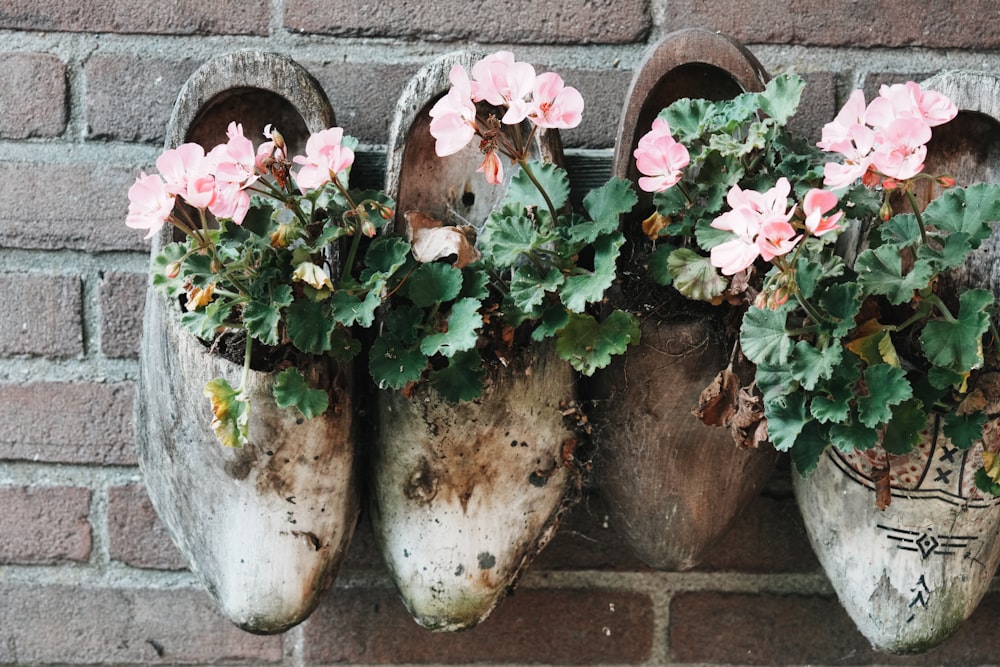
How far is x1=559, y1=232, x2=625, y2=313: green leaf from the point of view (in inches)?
22.7

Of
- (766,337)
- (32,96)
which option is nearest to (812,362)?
(766,337)

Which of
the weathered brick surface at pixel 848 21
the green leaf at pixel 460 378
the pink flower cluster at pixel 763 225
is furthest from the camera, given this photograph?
the weathered brick surface at pixel 848 21

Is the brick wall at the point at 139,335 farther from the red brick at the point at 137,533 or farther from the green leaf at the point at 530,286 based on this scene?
the green leaf at the point at 530,286

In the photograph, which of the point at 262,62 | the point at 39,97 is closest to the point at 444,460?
the point at 262,62

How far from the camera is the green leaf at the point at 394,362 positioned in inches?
23.6

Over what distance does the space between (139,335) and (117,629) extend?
264mm

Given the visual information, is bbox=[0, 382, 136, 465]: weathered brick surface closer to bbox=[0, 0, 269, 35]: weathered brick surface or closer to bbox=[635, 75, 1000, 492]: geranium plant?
bbox=[0, 0, 269, 35]: weathered brick surface

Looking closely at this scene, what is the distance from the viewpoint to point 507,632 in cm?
85

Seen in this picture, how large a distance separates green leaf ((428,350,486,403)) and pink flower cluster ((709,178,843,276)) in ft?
0.56

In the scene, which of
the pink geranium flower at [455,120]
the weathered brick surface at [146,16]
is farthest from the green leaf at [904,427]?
the weathered brick surface at [146,16]

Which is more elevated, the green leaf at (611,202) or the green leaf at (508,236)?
the green leaf at (611,202)

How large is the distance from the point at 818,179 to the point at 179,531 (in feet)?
1.67

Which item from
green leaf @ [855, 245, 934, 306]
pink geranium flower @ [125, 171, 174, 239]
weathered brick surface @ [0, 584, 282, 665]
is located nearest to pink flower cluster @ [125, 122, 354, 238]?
pink geranium flower @ [125, 171, 174, 239]

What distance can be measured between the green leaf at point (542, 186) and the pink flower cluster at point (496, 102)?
1.7 inches
